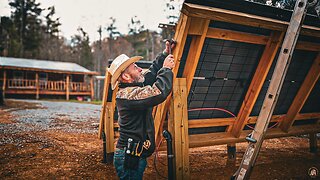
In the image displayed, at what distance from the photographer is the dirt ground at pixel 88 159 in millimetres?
4055

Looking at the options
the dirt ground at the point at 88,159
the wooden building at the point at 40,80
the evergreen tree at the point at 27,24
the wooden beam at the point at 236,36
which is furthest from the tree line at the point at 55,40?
the wooden beam at the point at 236,36

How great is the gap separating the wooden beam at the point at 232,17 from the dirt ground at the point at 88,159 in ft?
9.04

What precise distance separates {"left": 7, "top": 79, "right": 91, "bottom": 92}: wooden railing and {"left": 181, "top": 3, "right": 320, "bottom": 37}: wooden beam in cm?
2294

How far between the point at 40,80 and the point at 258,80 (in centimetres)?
2352

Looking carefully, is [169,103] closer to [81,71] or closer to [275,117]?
[275,117]

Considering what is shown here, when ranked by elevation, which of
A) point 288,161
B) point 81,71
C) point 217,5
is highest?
point 217,5

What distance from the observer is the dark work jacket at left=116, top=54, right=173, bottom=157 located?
2.43m

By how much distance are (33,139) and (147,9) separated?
26.5m

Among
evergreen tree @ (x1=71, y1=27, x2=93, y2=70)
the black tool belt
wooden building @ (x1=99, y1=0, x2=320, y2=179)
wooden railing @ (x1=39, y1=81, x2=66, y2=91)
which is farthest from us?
evergreen tree @ (x1=71, y1=27, x2=93, y2=70)

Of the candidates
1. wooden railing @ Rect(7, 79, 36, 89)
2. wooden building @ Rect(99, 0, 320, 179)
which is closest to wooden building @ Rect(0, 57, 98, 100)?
wooden railing @ Rect(7, 79, 36, 89)

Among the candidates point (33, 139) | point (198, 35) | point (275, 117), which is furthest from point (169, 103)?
point (33, 139)

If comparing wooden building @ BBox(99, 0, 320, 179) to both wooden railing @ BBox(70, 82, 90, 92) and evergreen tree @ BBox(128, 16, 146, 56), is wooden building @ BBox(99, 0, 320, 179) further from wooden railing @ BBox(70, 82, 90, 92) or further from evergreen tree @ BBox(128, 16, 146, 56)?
evergreen tree @ BBox(128, 16, 146, 56)

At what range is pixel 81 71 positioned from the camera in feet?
79.5

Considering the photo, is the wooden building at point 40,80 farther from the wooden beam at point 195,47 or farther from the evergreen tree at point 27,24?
the wooden beam at point 195,47
